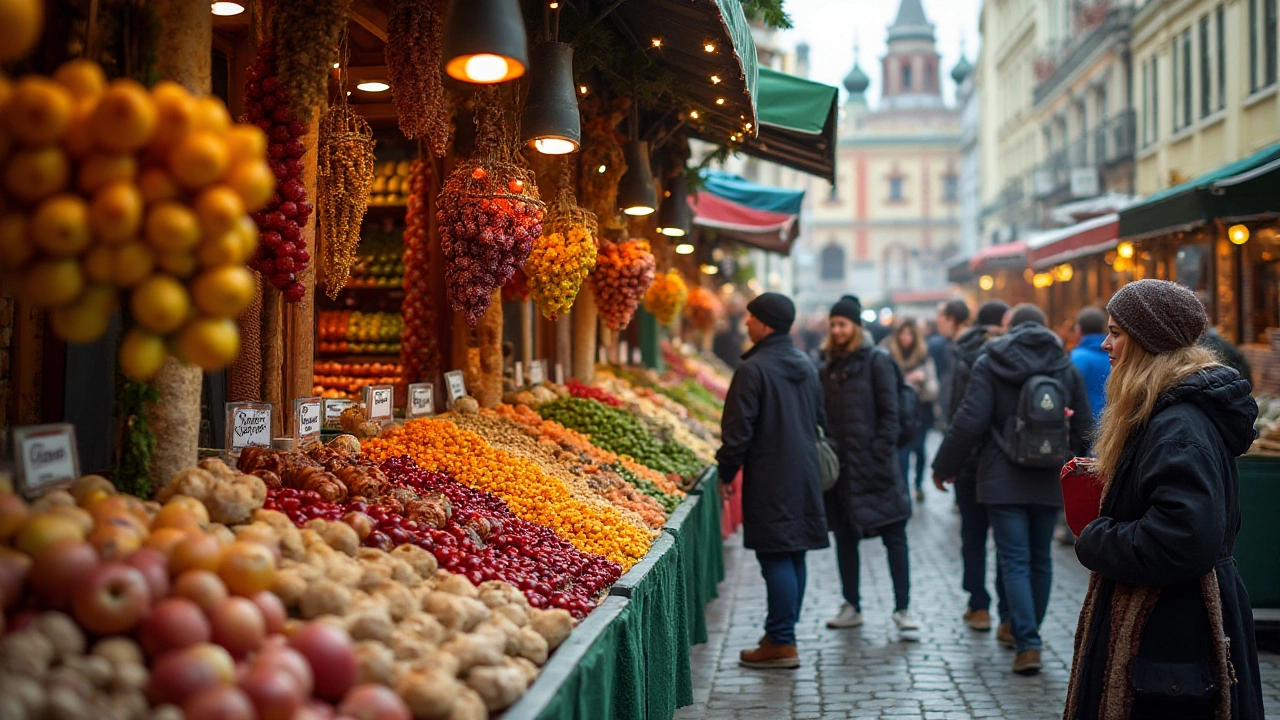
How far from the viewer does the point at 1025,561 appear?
228 inches

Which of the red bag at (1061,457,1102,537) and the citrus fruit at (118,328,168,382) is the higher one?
the citrus fruit at (118,328,168,382)

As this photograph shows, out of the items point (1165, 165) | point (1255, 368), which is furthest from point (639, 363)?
point (1165, 165)

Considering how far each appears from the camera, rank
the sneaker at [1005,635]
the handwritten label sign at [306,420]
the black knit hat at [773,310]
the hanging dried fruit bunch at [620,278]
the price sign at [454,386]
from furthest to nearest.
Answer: the hanging dried fruit bunch at [620,278] < the sneaker at [1005,635] < the price sign at [454,386] < the black knit hat at [773,310] < the handwritten label sign at [306,420]

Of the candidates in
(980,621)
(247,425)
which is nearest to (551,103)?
(247,425)

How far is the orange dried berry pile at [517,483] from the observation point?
4480mm

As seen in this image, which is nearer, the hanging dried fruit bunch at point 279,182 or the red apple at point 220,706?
the red apple at point 220,706

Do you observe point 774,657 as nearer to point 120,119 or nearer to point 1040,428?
point 1040,428

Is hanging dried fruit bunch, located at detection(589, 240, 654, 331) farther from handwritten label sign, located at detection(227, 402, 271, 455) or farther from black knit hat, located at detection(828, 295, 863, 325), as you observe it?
handwritten label sign, located at detection(227, 402, 271, 455)

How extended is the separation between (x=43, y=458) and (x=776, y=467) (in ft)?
12.6

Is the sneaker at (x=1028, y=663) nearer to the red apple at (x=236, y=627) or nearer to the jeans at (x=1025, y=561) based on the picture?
the jeans at (x=1025, y=561)

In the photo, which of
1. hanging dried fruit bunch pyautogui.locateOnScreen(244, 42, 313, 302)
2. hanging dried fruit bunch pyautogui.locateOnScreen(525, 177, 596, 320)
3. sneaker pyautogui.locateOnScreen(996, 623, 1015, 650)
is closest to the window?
sneaker pyautogui.locateOnScreen(996, 623, 1015, 650)

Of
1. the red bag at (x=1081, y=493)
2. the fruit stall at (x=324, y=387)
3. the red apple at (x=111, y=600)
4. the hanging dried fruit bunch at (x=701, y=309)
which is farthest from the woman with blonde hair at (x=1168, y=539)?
the hanging dried fruit bunch at (x=701, y=309)

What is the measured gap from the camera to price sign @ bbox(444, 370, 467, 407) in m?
6.04

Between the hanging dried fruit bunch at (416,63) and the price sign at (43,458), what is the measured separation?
1.95m
